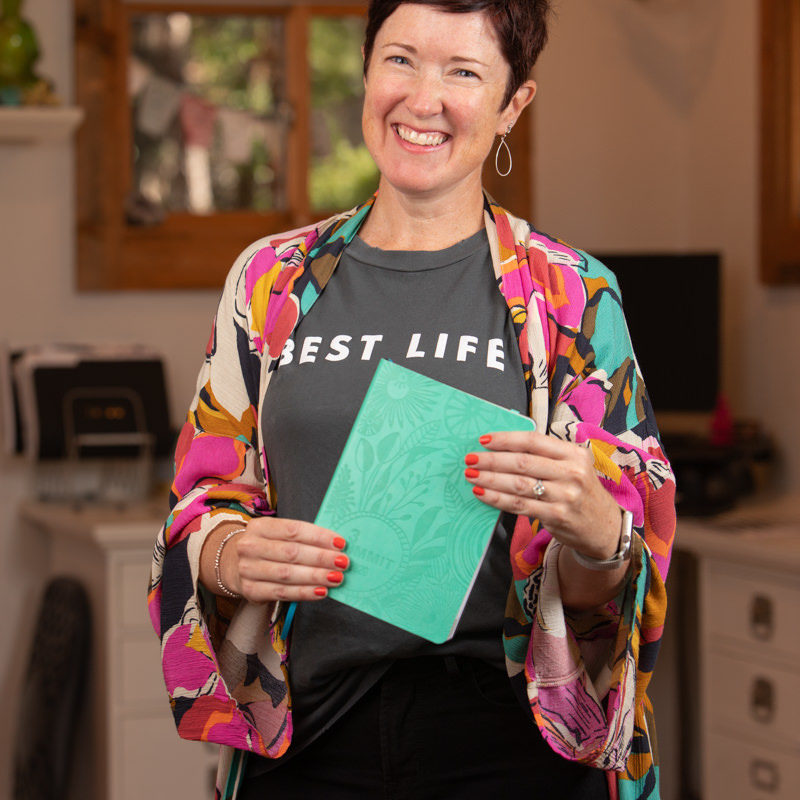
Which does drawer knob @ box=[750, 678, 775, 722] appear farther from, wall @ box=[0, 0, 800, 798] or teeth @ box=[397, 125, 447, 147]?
teeth @ box=[397, 125, 447, 147]

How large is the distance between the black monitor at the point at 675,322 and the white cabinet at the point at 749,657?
20.1 inches

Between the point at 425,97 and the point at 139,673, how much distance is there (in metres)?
1.89

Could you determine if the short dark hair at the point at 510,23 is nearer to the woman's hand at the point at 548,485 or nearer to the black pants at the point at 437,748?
the woman's hand at the point at 548,485

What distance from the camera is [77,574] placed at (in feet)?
9.67

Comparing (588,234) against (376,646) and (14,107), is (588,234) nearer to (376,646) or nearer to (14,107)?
(14,107)

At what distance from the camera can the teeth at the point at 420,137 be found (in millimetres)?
1141

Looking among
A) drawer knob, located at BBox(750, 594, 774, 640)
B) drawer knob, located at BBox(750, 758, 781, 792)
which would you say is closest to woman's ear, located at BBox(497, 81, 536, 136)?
drawer knob, located at BBox(750, 594, 774, 640)

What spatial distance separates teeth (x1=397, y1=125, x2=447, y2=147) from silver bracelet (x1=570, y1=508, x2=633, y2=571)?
16.6 inches

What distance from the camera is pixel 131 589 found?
2.63 m

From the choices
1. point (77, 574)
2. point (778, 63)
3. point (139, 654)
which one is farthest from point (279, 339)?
point (778, 63)

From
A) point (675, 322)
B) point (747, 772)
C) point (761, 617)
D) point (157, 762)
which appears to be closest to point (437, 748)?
point (761, 617)

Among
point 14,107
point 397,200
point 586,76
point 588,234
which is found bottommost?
point 397,200

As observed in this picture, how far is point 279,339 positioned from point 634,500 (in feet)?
1.26

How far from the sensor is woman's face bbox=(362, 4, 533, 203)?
1.11 meters
